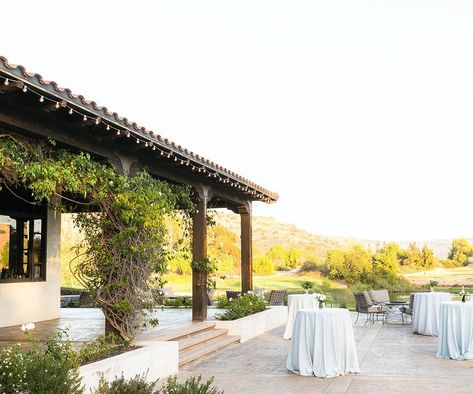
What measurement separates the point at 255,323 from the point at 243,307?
43cm

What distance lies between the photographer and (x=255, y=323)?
38.1 feet

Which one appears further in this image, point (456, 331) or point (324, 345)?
point (456, 331)

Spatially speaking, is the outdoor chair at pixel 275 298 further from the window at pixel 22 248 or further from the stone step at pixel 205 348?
the window at pixel 22 248

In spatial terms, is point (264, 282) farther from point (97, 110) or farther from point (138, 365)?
point (97, 110)

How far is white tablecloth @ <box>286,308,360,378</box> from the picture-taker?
7.31 m

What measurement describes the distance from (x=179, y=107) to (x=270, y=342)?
24.3m

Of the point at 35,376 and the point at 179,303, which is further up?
the point at 35,376

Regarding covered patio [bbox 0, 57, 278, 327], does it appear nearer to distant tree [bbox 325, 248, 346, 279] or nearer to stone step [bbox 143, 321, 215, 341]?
stone step [bbox 143, 321, 215, 341]

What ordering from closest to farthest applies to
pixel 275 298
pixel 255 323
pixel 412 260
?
pixel 255 323 → pixel 275 298 → pixel 412 260

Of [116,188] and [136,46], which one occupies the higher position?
[136,46]

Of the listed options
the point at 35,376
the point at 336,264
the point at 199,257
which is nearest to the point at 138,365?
the point at 35,376

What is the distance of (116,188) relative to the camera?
290 inches

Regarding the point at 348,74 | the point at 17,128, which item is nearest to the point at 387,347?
the point at 17,128

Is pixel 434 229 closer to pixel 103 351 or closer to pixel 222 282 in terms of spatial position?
pixel 222 282
